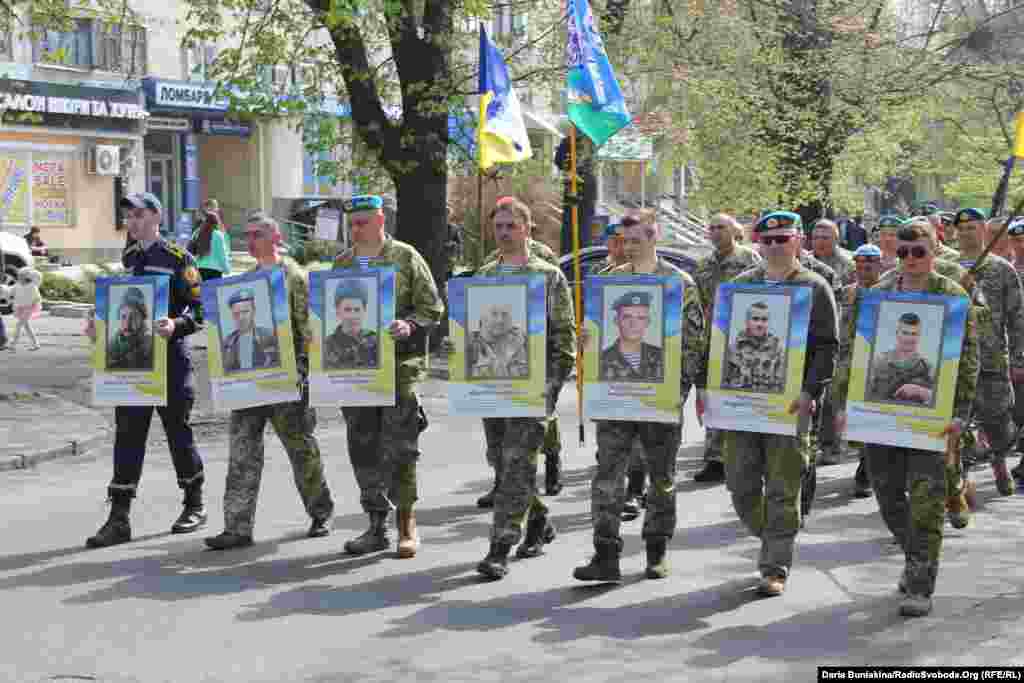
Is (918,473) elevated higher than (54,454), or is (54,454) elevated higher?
(918,473)

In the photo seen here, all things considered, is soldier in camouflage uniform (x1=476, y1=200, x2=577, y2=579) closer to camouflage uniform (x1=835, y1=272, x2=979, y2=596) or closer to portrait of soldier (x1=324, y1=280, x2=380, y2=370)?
portrait of soldier (x1=324, y1=280, x2=380, y2=370)

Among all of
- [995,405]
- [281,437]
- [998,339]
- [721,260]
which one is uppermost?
[721,260]

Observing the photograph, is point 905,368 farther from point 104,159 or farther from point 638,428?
point 104,159

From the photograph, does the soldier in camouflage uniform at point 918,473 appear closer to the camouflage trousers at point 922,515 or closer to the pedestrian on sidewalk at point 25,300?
the camouflage trousers at point 922,515

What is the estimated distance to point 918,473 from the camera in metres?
7.12

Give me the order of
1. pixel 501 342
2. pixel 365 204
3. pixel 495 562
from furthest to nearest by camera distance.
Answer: pixel 365 204
pixel 501 342
pixel 495 562

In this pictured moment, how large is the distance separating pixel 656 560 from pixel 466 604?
A: 43.9 inches

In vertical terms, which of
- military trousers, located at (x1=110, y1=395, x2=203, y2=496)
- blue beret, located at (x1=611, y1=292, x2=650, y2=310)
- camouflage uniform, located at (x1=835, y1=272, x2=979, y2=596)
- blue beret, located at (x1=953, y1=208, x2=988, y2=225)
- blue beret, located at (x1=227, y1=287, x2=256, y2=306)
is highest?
blue beret, located at (x1=953, y1=208, x2=988, y2=225)

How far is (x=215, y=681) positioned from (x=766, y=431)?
9.16 feet

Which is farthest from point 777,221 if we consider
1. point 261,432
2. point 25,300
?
point 25,300

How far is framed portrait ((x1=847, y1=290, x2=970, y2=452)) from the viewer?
702 centimetres

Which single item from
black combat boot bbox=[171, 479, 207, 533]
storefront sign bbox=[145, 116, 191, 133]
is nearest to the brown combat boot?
black combat boot bbox=[171, 479, 207, 533]

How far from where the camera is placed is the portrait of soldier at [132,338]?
29.5ft

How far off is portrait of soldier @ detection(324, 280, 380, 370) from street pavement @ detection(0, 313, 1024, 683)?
1068mm
